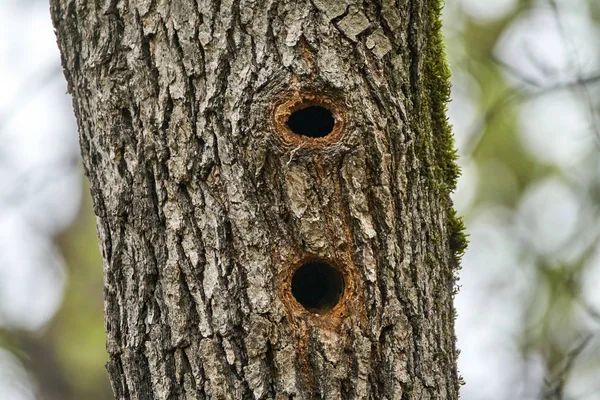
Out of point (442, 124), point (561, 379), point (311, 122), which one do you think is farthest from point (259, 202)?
point (561, 379)

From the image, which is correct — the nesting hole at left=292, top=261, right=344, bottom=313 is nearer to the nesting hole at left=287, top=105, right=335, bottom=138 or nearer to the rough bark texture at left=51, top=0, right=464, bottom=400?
the rough bark texture at left=51, top=0, right=464, bottom=400

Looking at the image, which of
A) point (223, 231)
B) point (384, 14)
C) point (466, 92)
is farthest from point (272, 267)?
point (466, 92)

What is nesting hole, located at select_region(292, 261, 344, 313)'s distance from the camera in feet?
6.88

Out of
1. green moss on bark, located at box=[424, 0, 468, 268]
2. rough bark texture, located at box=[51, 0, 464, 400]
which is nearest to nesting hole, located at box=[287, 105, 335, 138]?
rough bark texture, located at box=[51, 0, 464, 400]

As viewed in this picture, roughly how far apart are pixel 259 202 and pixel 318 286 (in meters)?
0.42

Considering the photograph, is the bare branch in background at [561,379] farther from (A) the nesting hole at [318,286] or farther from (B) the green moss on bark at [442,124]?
(A) the nesting hole at [318,286]

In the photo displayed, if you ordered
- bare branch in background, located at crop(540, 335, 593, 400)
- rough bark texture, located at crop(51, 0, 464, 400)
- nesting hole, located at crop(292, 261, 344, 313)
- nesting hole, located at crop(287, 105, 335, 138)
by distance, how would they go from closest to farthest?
1. rough bark texture, located at crop(51, 0, 464, 400)
2. nesting hole, located at crop(292, 261, 344, 313)
3. nesting hole, located at crop(287, 105, 335, 138)
4. bare branch in background, located at crop(540, 335, 593, 400)

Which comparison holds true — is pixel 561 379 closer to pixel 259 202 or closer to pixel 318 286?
pixel 318 286

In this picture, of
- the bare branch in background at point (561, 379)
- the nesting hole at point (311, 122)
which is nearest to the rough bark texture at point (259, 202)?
the nesting hole at point (311, 122)

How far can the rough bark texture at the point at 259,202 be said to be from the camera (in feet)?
6.52

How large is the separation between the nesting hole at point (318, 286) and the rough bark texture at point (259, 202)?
0.07 metres

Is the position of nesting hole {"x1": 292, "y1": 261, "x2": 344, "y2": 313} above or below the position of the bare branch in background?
below

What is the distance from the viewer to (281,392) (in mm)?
1956

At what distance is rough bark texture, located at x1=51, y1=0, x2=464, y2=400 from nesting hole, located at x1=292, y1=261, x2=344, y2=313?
0.24ft
